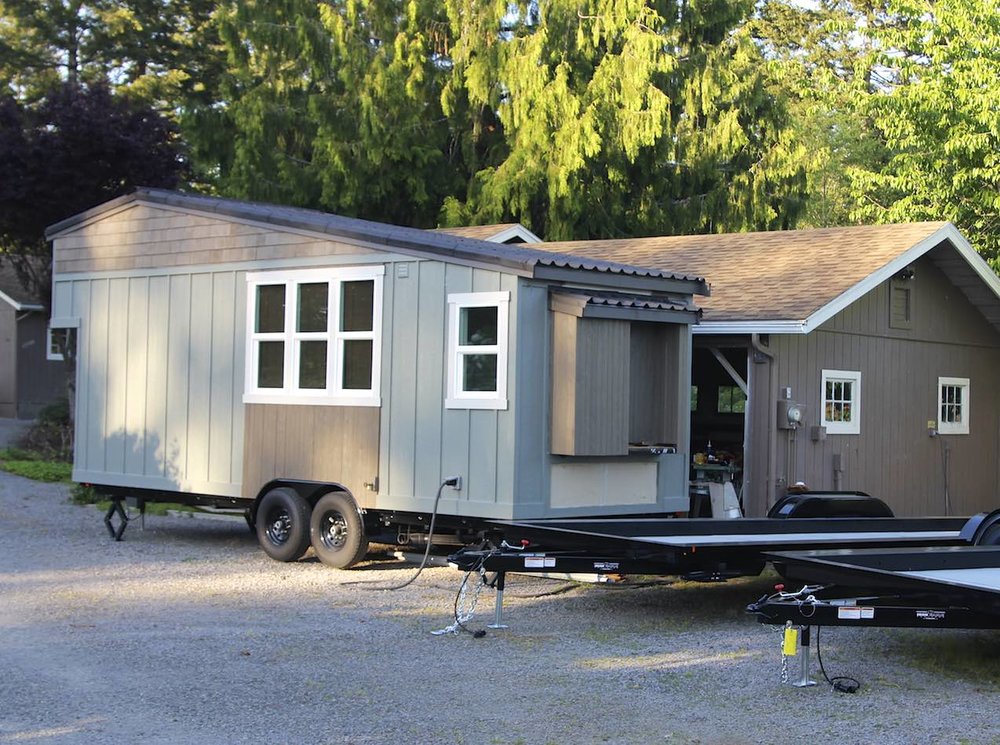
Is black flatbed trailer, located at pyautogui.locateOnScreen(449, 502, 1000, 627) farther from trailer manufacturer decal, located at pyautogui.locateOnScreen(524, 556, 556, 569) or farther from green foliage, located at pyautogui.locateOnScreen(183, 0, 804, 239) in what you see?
green foliage, located at pyautogui.locateOnScreen(183, 0, 804, 239)

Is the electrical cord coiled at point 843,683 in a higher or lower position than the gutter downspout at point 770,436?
lower

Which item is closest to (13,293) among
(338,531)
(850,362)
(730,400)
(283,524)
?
(730,400)

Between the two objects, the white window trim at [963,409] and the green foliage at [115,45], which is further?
the green foliage at [115,45]

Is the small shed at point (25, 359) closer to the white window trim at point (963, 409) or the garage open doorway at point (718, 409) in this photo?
the garage open doorway at point (718, 409)

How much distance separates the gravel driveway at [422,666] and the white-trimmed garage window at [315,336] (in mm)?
1773

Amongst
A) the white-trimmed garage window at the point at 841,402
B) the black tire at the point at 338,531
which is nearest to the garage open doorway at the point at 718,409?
the white-trimmed garage window at the point at 841,402

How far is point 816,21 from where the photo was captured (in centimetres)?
3834

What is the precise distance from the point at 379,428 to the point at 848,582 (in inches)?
208

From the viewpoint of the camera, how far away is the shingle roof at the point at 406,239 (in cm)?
1109

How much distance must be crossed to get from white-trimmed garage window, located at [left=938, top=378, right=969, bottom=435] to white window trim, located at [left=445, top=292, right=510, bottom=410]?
8394mm

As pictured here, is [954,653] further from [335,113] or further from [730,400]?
[335,113]

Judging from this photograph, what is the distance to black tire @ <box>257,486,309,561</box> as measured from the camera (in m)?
12.5

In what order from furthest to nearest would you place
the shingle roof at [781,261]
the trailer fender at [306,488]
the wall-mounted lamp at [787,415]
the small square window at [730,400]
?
1. the small square window at [730,400]
2. the shingle roof at [781,261]
3. the wall-mounted lamp at [787,415]
4. the trailer fender at [306,488]

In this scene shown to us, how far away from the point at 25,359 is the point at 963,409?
23.1 meters
